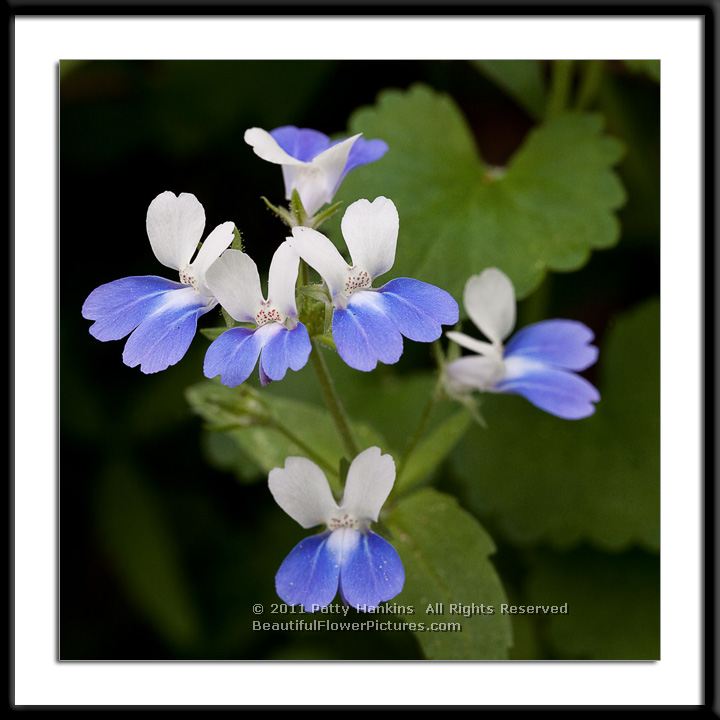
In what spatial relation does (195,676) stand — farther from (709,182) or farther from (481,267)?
(709,182)

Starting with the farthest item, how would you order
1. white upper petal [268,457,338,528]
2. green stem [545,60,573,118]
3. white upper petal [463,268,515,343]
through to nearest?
green stem [545,60,573,118]
white upper petal [463,268,515,343]
white upper petal [268,457,338,528]

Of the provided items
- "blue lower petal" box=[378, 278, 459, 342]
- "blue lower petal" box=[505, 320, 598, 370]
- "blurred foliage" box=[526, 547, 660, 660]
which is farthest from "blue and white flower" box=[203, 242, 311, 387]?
"blurred foliage" box=[526, 547, 660, 660]

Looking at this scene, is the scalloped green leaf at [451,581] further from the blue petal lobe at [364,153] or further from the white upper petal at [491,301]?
the blue petal lobe at [364,153]

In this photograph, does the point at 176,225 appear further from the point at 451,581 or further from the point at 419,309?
the point at 451,581

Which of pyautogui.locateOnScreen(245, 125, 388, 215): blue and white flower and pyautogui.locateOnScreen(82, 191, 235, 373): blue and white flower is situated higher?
pyautogui.locateOnScreen(245, 125, 388, 215): blue and white flower

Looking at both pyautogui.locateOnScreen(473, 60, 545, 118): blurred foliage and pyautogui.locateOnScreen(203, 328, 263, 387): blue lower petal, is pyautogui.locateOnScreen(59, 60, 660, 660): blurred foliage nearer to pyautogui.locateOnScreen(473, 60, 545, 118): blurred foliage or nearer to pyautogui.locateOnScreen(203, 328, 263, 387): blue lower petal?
pyautogui.locateOnScreen(473, 60, 545, 118): blurred foliage

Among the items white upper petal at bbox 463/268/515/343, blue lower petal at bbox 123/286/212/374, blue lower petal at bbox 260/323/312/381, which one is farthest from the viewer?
white upper petal at bbox 463/268/515/343

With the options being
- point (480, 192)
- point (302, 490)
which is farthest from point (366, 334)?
point (480, 192)
